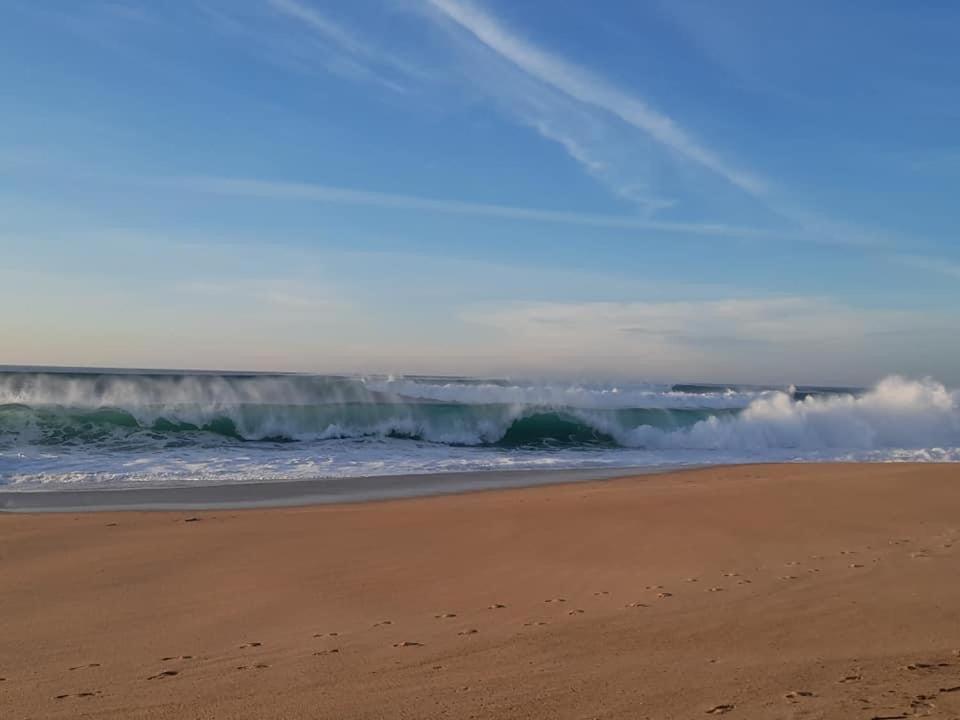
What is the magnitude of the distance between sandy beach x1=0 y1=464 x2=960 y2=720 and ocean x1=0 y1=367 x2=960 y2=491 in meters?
6.02

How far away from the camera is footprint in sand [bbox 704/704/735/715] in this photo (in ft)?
10.6

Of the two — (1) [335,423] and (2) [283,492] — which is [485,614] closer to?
(2) [283,492]

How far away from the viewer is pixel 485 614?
505 cm

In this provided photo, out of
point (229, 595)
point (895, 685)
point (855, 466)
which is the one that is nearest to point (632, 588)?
point (895, 685)

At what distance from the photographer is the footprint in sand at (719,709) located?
128 inches

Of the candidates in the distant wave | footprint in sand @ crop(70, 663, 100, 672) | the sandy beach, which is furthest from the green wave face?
footprint in sand @ crop(70, 663, 100, 672)

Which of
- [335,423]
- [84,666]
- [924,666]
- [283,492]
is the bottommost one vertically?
[283,492]

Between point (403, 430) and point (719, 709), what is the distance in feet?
71.8

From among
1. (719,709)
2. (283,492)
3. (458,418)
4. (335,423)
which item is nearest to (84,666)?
(719,709)

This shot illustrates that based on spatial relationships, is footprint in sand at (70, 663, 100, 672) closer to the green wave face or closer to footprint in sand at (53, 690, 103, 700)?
footprint in sand at (53, 690, 103, 700)

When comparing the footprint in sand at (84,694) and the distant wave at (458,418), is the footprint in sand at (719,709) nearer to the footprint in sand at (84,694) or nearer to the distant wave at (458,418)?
the footprint in sand at (84,694)

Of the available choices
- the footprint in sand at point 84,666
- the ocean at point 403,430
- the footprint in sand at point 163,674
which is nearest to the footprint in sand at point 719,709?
the footprint in sand at point 163,674

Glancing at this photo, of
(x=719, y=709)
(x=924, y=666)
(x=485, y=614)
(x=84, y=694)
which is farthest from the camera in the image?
(x=485, y=614)

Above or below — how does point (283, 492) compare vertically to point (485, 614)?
below
